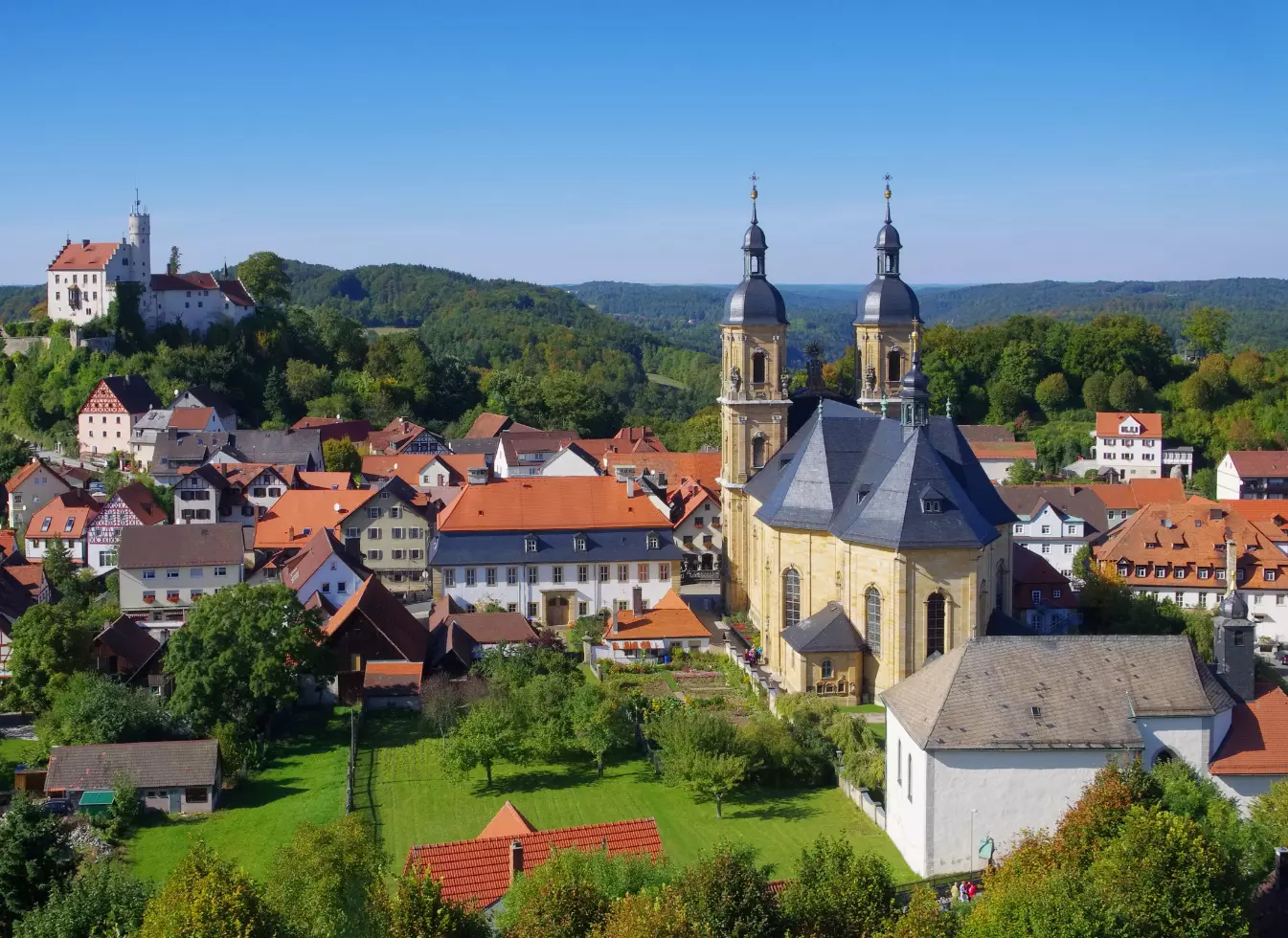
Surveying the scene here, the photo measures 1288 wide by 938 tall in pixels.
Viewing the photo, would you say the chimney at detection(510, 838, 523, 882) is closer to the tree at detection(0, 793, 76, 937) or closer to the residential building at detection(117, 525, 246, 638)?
the tree at detection(0, 793, 76, 937)

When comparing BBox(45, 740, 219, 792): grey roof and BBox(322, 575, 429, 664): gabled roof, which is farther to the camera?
BBox(322, 575, 429, 664): gabled roof

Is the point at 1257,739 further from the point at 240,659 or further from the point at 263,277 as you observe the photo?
the point at 263,277

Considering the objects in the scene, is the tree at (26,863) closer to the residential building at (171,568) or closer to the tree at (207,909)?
the tree at (207,909)

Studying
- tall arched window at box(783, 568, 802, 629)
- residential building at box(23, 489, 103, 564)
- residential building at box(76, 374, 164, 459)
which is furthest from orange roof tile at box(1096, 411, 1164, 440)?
residential building at box(23, 489, 103, 564)

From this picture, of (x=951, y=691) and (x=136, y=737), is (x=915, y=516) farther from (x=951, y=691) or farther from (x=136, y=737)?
(x=136, y=737)

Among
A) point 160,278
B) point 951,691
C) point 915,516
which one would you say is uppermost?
point 160,278

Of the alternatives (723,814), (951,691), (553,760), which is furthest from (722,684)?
(951,691)
